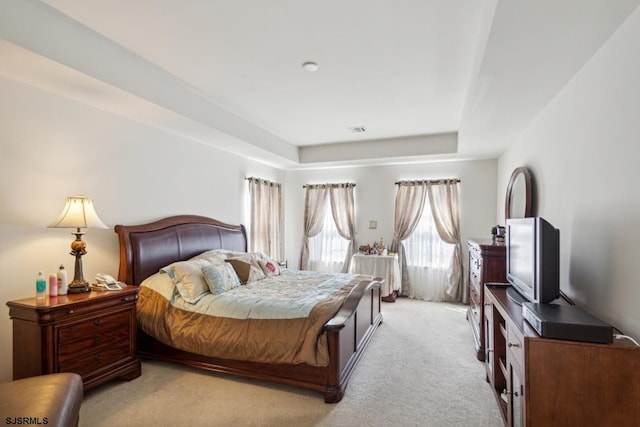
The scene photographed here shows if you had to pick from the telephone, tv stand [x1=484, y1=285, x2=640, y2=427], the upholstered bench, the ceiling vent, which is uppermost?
the ceiling vent

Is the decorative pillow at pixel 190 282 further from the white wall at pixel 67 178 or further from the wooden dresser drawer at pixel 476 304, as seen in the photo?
the wooden dresser drawer at pixel 476 304

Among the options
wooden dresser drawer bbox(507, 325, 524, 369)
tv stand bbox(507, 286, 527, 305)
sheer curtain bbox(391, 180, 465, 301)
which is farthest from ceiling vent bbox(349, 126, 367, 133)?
wooden dresser drawer bbox(507, 325, 524, 369)

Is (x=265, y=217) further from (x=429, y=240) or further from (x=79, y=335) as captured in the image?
(x=79, y=335)

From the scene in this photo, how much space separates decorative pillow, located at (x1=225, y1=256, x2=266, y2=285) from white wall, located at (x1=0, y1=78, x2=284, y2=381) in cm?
99

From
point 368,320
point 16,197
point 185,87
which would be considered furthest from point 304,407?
point 185,87

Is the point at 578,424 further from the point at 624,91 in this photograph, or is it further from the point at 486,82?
the point at 486,82

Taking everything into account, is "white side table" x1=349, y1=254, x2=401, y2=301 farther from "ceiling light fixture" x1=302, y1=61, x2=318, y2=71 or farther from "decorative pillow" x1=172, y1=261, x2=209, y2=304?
"ceiling light fixture" x1=302, y1=61, x2=318, y2=71

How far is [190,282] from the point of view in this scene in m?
3.08

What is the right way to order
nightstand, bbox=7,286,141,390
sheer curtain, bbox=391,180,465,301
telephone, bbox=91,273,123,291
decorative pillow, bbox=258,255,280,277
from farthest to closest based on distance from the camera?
1. sheer curtain, bbox=391,180,465,301
2. decorative pillow, bbox=258,255,280,277
3. telephone, bbox=91,273,123,291
4. nightstand, bbox=7,286,141,390

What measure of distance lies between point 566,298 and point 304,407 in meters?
2.07

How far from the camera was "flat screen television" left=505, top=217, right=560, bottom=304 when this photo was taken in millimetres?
1899

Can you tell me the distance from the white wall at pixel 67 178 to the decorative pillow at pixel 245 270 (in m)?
0.99

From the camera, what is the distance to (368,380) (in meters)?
2.81

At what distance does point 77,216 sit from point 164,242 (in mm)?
1042
